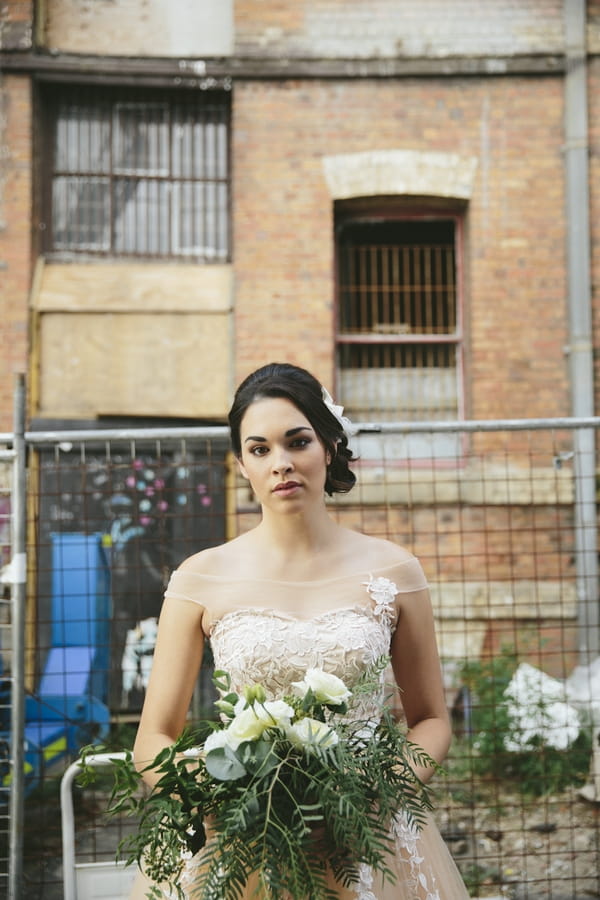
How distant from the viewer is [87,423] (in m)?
7.47

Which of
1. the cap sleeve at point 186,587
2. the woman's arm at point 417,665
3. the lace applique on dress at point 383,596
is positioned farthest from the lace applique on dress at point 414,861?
the cap sleeve at point 186,587

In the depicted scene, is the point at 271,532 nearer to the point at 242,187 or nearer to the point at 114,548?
the point at 114,548

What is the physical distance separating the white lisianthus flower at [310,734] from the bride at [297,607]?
1.45 ft

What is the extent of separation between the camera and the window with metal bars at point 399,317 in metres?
7.89

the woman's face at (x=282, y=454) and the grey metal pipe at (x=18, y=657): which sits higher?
the woman's face at (x=282, y=454)

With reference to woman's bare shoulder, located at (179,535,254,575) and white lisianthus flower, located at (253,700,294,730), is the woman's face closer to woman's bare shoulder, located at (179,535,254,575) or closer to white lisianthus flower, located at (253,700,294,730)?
woman's bare shoulder, located at (179,535,254,575)

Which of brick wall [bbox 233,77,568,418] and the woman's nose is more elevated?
brick wall [bbox 233,77,568,418]

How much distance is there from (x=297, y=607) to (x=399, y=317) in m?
5.62

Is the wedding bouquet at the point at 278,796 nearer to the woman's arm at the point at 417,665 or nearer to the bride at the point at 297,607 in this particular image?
the bride at the point at 297,607

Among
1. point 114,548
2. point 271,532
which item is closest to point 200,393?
point 114,548

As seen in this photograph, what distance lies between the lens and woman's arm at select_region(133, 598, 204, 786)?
8.56 feet

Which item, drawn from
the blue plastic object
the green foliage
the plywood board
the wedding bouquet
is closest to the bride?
the wedding bouquet

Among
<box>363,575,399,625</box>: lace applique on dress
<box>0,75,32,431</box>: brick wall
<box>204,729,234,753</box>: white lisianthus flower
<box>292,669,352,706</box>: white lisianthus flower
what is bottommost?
<box>204,729,234,753</box>: white lisianthus flower

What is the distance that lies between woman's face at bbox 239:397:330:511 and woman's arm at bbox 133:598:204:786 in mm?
434
